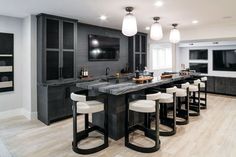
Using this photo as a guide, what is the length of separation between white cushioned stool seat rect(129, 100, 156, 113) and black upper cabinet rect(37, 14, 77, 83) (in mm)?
2285

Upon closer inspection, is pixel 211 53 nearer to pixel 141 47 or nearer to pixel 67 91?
pixel 141 47

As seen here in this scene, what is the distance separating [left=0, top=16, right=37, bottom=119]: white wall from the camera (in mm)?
4371

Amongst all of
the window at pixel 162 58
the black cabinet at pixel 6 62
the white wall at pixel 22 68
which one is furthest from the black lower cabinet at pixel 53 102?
the window at pixel 162 58

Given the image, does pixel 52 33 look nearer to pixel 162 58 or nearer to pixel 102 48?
pixel 102 48

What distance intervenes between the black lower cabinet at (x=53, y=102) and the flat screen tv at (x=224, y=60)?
639 cm

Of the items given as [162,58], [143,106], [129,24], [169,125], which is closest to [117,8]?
[129,24]

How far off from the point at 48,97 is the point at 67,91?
509 mm

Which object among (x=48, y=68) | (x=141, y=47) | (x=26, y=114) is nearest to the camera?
(x=48, y=68)

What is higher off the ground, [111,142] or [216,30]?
[216,30]

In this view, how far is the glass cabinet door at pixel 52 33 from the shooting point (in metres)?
4.23

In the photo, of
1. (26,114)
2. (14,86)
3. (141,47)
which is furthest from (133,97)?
(141,47)

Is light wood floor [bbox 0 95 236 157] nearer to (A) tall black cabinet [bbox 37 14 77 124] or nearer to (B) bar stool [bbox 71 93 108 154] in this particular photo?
(B) bar stool [bbox 71 93 108 154]

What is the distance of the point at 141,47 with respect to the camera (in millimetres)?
7191

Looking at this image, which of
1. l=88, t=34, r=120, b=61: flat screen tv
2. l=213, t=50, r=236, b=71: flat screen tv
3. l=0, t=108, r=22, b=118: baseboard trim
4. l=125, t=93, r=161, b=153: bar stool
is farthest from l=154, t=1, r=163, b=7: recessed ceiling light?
l=213, t=50, r=236, b=71: flat screen tv
